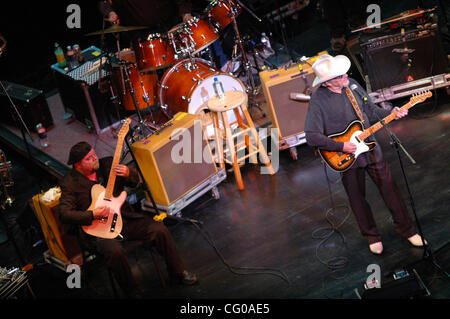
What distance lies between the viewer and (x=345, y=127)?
5.05m

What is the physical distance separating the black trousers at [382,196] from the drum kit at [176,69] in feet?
8.26

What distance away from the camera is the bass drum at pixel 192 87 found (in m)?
7.15

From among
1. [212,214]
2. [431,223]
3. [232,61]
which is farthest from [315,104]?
[232,61]

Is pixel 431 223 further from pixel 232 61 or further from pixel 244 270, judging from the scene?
pixel 232 61

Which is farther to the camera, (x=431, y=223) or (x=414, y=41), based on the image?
(x=414, y=41)

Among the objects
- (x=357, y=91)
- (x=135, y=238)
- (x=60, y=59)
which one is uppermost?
(x=60, y=59)

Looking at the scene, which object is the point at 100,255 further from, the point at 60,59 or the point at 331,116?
the point at 60,59

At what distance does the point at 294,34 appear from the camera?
9.74 m

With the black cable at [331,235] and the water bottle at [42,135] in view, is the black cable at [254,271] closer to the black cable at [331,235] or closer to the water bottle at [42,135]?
the black cable at [331,235]

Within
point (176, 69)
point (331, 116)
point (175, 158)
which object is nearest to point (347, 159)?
point (331, 116)

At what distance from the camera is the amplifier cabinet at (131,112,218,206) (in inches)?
243

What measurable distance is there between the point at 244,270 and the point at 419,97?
215 cm

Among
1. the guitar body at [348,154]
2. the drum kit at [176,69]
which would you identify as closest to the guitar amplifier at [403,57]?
the drum kit at [176,69]

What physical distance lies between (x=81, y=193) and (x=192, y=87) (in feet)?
7.44
